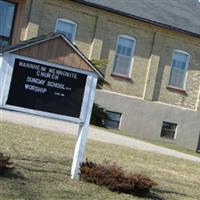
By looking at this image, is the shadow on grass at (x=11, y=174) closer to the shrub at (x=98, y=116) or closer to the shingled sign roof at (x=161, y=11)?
the shrub at (x=98, y=116)

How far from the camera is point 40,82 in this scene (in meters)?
9.79

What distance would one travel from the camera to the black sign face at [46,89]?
382 inches

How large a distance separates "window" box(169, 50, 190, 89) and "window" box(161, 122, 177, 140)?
6.27 feet

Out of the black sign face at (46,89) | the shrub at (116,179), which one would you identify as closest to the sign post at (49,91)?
the black sign face at (46,89)

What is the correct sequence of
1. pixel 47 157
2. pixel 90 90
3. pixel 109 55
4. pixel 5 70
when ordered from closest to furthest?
pixel 5 70 → pixel 90 90 → pixel 47 157 → pixel 109 55

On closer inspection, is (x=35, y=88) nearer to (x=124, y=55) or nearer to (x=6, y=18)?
(x=6, y=18)

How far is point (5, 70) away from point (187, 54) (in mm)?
22806

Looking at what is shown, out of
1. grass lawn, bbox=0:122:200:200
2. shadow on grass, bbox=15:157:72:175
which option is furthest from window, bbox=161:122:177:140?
shadow on grass, bbox=15:157:72:175

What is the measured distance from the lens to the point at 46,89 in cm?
983

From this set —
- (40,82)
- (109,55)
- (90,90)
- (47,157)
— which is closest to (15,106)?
(40,82)

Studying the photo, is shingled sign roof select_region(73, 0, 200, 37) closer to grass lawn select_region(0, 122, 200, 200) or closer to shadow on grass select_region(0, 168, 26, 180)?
grass lawn select_region(0, 122, 200, 200)

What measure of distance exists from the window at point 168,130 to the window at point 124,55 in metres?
3.18

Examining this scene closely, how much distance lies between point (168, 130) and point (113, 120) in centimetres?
333

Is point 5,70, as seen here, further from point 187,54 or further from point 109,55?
point 187,54
